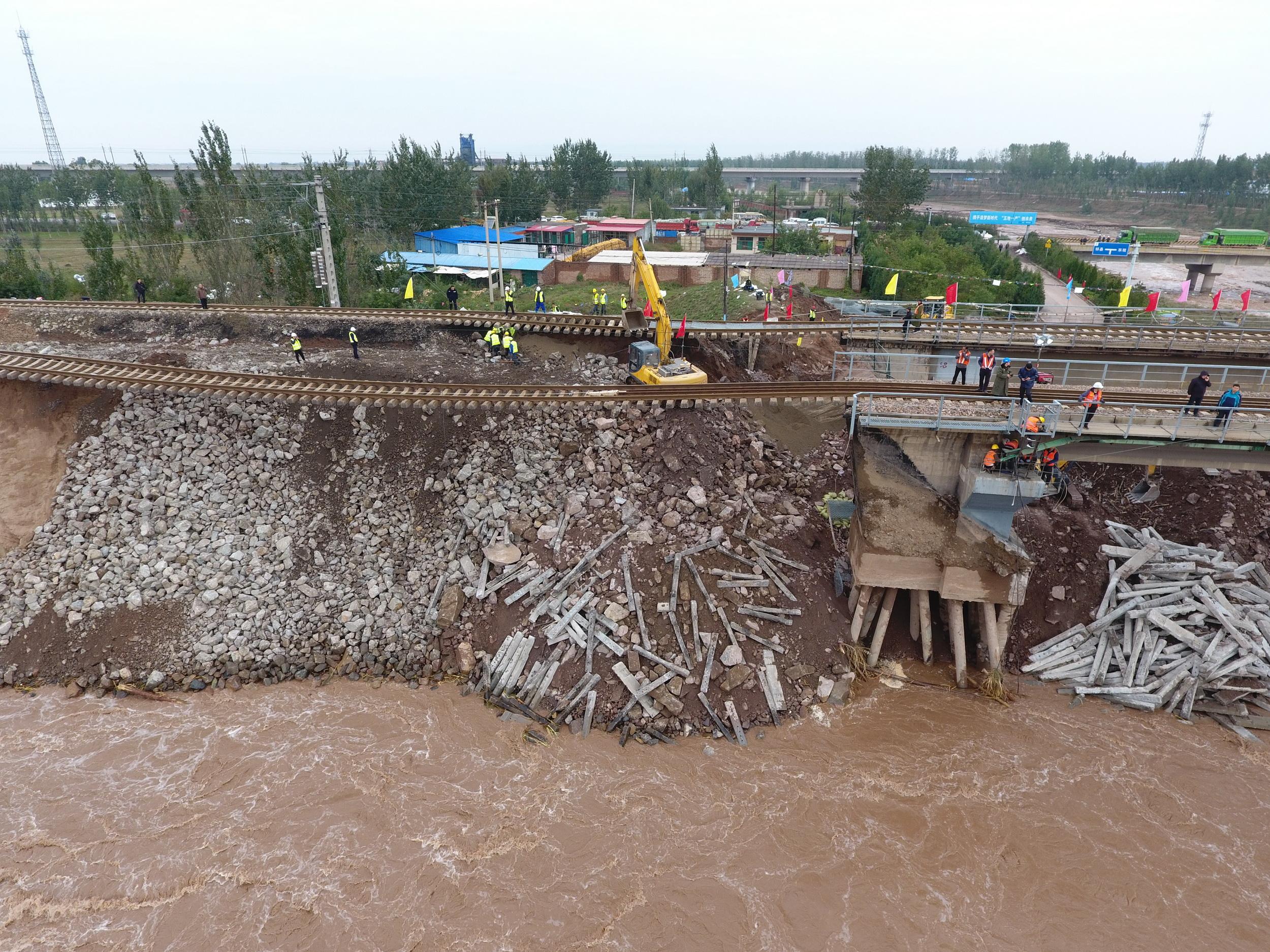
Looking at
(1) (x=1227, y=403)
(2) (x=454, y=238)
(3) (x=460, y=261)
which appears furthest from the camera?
(2) (x=454, y=238)

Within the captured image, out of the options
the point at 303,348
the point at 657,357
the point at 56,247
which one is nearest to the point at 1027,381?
Result: the point at 657,357

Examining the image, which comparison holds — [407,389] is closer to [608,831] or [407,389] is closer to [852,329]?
[608,831]

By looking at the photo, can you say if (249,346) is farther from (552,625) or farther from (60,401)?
(552,625)

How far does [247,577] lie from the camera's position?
20391 millimetres

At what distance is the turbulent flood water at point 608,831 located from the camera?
1362cm

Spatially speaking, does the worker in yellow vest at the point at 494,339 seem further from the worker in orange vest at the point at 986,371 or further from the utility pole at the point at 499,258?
the worker in orange vest at the point at 986,371

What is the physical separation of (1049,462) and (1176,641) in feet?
20.4

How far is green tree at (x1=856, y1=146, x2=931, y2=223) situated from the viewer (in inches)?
2677

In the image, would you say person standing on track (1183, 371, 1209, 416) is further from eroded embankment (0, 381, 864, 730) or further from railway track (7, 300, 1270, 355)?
eroded embankment (0, 381, 864, 730)

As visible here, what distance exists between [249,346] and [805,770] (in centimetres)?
2634

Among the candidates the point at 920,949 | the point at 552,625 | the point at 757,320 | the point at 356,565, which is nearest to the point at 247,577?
the point at 356,565

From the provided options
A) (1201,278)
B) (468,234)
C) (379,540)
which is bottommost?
(379,540)

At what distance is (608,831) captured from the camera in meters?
15.3

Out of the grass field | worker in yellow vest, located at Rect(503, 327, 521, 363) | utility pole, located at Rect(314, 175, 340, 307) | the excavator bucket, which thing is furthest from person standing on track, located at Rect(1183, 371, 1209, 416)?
the grass field
